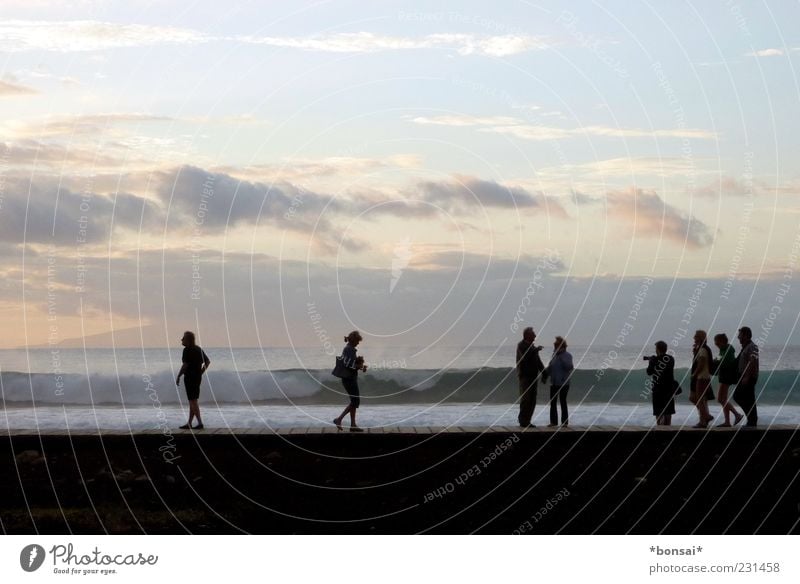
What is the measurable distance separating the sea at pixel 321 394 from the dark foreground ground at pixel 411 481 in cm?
1763

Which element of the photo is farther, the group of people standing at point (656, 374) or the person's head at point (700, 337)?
the person's head at point (700, 337)

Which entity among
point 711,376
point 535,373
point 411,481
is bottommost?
point 411,481

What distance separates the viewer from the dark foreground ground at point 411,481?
19.7 metres

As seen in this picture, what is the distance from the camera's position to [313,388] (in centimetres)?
6125

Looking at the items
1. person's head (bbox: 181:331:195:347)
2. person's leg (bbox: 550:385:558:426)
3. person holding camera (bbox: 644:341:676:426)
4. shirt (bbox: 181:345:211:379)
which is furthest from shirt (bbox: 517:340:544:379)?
person's head (bbox: 181:331:195:347)

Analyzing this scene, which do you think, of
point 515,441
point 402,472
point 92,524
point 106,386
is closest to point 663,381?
point 515,441

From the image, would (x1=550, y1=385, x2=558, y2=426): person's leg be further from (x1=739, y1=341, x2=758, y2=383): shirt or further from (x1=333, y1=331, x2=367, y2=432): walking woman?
(x1=333, y1=331, x2=367, y2=432): walking woman

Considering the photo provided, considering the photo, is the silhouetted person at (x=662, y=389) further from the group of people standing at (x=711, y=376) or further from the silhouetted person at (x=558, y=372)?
the silhouetted person at (x=558, y=372)

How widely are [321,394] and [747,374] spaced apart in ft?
127

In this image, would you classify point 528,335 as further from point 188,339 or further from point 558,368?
point 188,339

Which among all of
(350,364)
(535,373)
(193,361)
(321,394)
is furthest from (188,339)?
(321,394)

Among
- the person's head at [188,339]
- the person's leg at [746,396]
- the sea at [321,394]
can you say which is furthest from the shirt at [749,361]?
the sea at [321,394]
